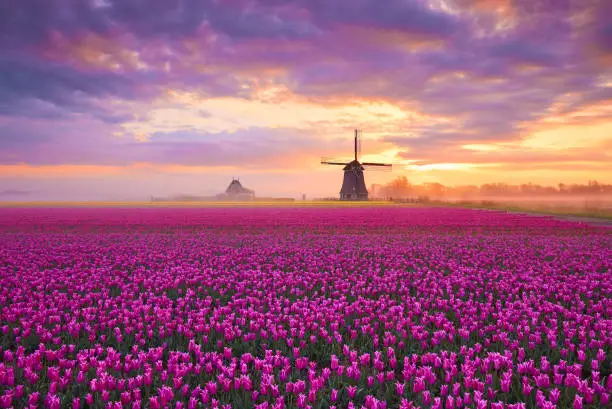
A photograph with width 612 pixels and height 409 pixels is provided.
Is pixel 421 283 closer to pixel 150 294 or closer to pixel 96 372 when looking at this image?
pixel 150 294

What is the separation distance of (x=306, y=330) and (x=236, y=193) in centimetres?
13343

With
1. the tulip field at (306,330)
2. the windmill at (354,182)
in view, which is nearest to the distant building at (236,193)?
the windmill at (354,182)

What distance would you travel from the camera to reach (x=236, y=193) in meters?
139

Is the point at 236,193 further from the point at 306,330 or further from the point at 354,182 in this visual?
the point at 306,330

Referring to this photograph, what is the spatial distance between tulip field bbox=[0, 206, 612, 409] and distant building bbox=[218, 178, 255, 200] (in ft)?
398

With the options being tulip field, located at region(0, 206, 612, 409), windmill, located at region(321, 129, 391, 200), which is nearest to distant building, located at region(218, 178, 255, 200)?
windmill, located at region(321, 129, 391, 200)

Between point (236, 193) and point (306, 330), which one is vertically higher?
point (236, 193)

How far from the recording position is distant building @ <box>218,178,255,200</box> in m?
138

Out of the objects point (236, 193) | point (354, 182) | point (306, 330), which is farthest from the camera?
point (236, 193)

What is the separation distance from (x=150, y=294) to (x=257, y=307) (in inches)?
99.7

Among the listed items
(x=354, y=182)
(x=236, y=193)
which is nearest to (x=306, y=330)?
(x=354, y=182)

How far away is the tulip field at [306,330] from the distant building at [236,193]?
398 ft

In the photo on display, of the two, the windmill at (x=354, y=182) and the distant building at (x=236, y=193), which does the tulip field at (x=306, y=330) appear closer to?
the windmill at (x=354, y=182)

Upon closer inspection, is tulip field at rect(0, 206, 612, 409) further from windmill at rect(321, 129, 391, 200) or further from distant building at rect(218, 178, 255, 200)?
distant building at rect(218, 178, 255, 200)
